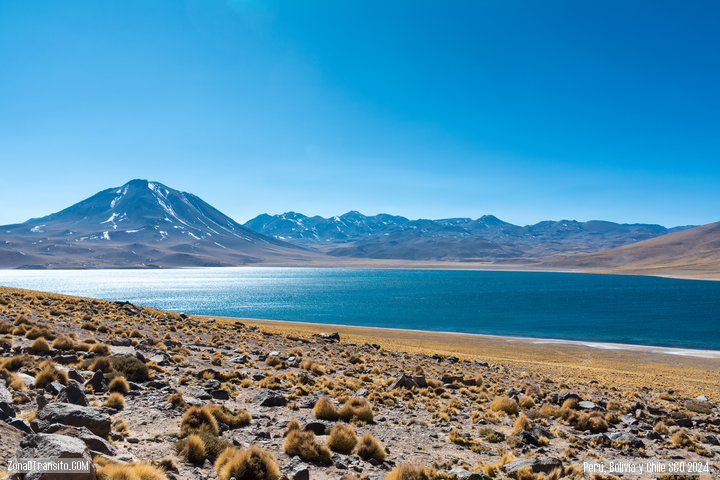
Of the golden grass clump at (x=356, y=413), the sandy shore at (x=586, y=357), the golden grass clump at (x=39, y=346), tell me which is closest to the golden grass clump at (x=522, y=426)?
the golden grass clump at (x=356, y=413)

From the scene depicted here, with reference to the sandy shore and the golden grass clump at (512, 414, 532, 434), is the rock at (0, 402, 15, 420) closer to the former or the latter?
the golden grass clump at (512, 414, 532, 434)

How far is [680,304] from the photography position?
3863 inches

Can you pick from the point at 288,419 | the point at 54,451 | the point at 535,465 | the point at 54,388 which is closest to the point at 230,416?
the point at 288,419

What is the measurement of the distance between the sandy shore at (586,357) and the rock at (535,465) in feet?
67.3

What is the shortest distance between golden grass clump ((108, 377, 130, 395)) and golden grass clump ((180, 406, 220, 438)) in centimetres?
366

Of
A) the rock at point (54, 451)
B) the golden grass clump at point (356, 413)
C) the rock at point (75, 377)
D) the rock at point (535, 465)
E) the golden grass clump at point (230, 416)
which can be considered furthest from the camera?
the golden grass clump at point (356, 413)

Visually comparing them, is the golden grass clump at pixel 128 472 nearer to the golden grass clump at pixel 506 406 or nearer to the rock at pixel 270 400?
the rock at pixel 270 400

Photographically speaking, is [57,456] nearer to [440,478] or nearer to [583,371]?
[440,478]

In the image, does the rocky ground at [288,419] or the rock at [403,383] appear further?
the rock at [403,383]

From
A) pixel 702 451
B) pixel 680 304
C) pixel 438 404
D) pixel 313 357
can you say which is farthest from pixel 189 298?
pixel 680 304

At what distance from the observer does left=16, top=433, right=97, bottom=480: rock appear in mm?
5848

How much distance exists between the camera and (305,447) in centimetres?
985

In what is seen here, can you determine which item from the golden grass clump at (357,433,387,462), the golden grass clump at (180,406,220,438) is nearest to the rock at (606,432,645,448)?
the golden grass clump at (357,433,387,462)

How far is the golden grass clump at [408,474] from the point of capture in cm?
840
